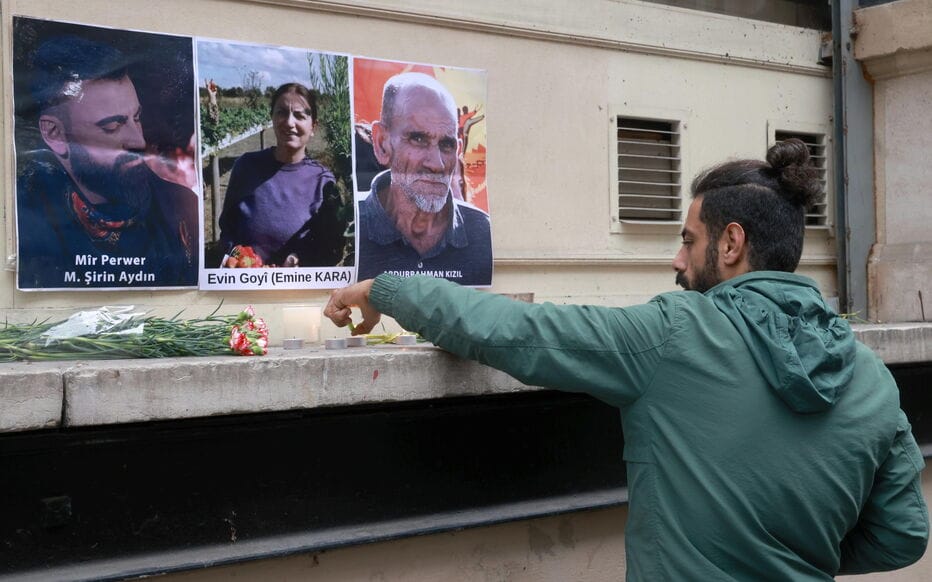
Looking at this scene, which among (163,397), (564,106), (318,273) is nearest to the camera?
(163,397)

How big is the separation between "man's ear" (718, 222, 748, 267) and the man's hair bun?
Result: 5.4 inches

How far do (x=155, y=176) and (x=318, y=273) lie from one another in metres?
1.04

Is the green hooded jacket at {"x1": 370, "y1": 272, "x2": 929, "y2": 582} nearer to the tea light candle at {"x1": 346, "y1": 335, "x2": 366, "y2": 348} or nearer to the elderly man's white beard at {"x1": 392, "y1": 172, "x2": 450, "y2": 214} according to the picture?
the tea light candle at {"x1": 346, "y1": 335, "x2": 366, "y2": 348}

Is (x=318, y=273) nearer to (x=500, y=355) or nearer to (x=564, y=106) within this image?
(x=564, y=106)

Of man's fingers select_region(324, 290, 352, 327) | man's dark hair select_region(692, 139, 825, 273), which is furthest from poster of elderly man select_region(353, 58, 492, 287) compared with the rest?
man's dark hair select_region(692, 139, 825, 273)

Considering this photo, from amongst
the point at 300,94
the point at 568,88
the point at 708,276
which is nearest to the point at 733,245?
the point at 708,276

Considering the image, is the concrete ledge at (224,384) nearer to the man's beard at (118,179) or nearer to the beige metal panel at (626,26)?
the man's beard at (118,179)

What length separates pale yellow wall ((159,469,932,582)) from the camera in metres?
2.40

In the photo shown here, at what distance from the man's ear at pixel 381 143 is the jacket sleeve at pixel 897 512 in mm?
4057

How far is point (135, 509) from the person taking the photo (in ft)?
7.04

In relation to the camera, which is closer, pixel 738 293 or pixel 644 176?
pixel 738 293

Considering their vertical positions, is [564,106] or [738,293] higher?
[564,106]

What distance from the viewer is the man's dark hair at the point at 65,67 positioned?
15.4 feet

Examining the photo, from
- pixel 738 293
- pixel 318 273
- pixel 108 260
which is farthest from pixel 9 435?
pixel 318 273
